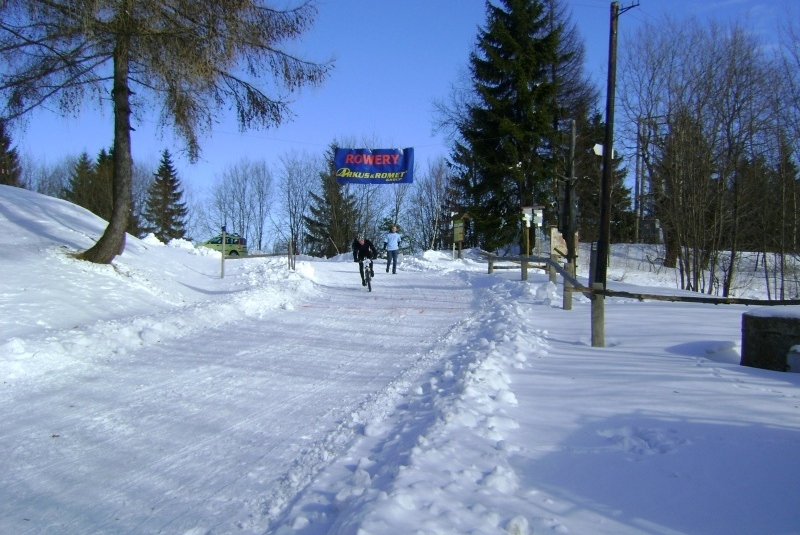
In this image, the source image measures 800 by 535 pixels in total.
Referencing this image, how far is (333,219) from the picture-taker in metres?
53.5

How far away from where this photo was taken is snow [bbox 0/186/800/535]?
11.3ft

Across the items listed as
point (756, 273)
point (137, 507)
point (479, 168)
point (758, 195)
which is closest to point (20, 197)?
point (137, 507)

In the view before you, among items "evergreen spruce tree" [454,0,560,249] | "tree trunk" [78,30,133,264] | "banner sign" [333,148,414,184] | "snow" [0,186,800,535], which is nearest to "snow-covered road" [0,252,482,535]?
"snow" [0,186,800,535]

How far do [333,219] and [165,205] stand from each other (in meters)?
21.8

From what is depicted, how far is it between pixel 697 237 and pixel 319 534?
27.3 m

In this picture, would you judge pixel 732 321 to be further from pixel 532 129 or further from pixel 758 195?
pixel 532 129

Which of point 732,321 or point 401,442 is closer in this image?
point 401,442

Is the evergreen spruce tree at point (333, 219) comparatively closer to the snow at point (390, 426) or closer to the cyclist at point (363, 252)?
the cyclist at point (363, 252)

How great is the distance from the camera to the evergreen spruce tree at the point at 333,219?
5319 centimetres

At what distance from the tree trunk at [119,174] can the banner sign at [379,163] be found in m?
11.9

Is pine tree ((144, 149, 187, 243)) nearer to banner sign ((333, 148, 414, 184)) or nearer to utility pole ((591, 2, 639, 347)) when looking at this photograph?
banner sign ((333, 148, 414, 184))

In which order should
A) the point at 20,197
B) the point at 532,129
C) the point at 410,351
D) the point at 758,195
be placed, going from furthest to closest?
the point at 532,129, the point at 758,195, the point at 20,197, the point at 410,351

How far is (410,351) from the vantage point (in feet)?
27.2

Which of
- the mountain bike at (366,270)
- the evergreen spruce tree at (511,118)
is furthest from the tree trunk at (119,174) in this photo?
the evergreen spruce tree at (511,118)
